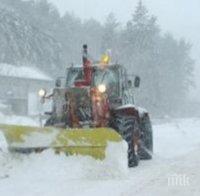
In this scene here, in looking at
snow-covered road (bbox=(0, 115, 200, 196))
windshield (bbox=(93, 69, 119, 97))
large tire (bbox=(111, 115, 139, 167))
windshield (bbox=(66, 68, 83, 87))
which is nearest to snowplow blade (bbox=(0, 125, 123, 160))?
snow-covered road (bbox=(0, 115, 200, 196))

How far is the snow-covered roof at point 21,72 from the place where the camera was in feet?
144

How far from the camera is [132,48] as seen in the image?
5484cm

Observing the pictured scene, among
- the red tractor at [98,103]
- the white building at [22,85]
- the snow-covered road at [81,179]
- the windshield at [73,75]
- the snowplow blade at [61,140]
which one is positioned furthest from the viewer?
the white building at [22,85]

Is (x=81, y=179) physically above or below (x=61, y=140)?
below

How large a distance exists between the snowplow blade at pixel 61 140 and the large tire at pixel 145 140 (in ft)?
12.8

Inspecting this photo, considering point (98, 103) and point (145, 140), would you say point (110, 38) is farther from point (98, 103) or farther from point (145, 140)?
point (98, 103)

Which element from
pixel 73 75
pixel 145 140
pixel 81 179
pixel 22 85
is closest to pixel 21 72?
pixel 22 85

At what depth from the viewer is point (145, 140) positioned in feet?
48.6

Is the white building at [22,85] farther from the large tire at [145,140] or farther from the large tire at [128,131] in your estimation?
the large tire at [128,131]

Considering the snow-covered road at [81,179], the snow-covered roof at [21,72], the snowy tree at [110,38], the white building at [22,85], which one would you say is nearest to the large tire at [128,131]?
the snow-covered road at [81,179]

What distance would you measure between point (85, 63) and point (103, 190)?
5093 mm

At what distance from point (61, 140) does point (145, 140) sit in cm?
486

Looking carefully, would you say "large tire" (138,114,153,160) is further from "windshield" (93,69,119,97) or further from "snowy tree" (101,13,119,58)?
"snowy tree" (101,13,119,58)

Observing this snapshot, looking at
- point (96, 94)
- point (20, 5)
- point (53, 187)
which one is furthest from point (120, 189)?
point (20, 5)
